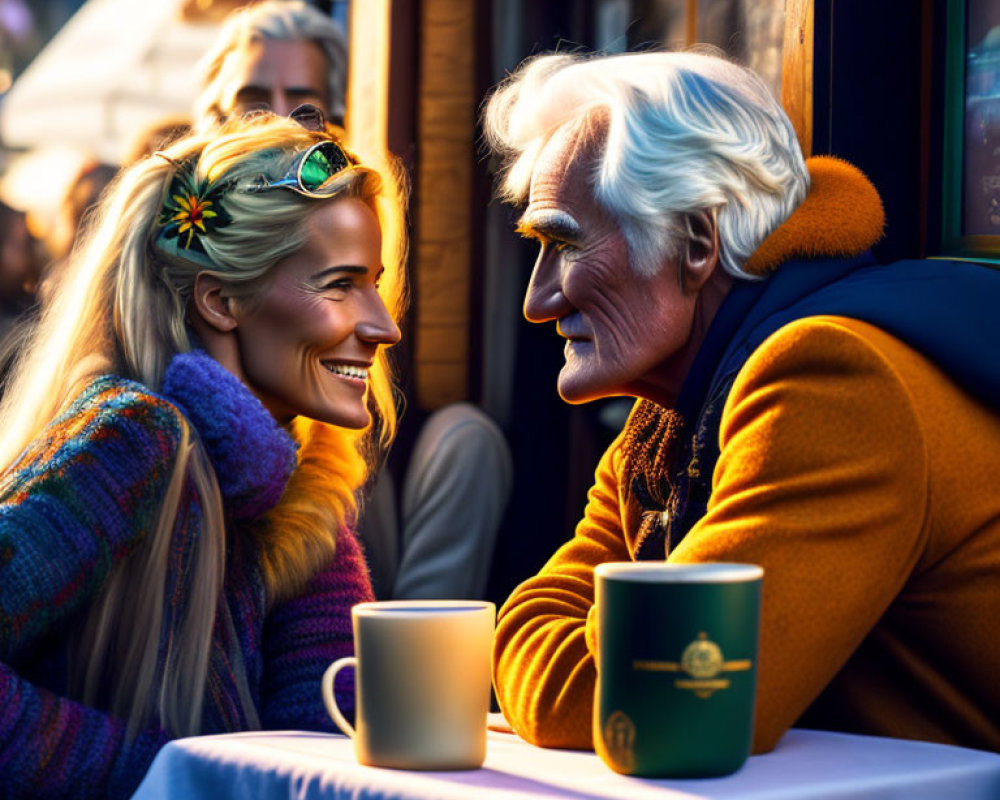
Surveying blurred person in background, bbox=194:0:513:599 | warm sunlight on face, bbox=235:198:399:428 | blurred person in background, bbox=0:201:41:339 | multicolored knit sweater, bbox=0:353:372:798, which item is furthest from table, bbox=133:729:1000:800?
blurred person in background, bbox=0:201:41:339

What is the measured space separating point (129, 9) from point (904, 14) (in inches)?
163

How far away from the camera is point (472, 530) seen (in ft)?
14.2

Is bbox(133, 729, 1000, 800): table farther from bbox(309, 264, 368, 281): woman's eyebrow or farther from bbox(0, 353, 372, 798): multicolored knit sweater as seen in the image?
bbox(309, 264, 368, 281): woman's eyebrow

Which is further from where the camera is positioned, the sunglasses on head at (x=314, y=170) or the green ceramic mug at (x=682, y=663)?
the sunglasses on head at (x=314, y=170)

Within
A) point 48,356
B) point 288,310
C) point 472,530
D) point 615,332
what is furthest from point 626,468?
point 472,530

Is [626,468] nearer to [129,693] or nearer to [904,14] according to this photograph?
[129,693]

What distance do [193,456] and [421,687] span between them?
2.64 feet

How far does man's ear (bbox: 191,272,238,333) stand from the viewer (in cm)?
223

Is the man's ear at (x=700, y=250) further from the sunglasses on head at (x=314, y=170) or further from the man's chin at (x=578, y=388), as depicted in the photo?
the sunglasses on head at (x=314, y=170)

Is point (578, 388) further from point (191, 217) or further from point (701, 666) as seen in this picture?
point (701, 666)

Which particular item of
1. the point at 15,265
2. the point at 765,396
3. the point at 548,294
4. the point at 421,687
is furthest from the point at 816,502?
the point at 15,265

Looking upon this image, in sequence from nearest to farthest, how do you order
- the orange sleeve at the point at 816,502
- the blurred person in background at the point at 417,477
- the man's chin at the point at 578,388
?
1. the orange sleeve at the point at 816,502
2. the man's chin at the point at 578,388
3. the blurred person in background at the point at 417,477

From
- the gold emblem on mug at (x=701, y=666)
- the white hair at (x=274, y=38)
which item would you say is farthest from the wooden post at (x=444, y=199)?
the gold emblem on mug at (x=701, y=666)

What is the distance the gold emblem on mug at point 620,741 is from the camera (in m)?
1.20
